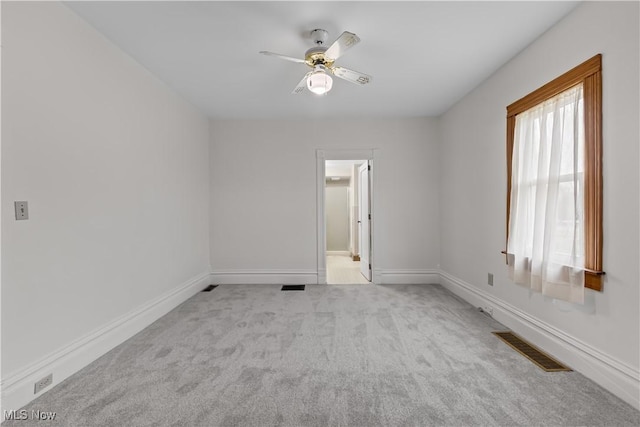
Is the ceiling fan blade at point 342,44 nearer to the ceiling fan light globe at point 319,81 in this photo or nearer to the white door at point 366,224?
the ceiling fan light globe at point 319,81

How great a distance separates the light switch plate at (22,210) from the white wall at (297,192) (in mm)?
3055

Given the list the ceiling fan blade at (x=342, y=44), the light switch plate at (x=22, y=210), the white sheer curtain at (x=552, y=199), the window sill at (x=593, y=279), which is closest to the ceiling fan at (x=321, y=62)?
the ceiling fan blade at (x=342, y=44)

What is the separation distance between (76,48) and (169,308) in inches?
107

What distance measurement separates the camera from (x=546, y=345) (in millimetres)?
2498

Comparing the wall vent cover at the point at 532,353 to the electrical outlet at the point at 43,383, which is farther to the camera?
the wall vent cover at the point at 532,353

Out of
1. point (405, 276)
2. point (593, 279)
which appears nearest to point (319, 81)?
point (593, 279)

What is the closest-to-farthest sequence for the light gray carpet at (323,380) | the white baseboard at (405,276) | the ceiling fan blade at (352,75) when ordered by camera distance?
the light gray carpet at (323,380)
the ceiling fan blade at (352,75)
the white baseboard at (405,276)

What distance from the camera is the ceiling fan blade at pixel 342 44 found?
6.77 feet

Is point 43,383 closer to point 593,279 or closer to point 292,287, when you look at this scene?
point 292,287

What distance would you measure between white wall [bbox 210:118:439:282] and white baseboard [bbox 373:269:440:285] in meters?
0.07

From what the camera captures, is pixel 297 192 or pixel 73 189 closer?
pixel 73 189

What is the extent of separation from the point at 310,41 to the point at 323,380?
8.88ft

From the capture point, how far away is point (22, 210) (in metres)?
1.86

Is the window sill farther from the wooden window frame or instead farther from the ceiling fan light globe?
the ceiling fan light globe
